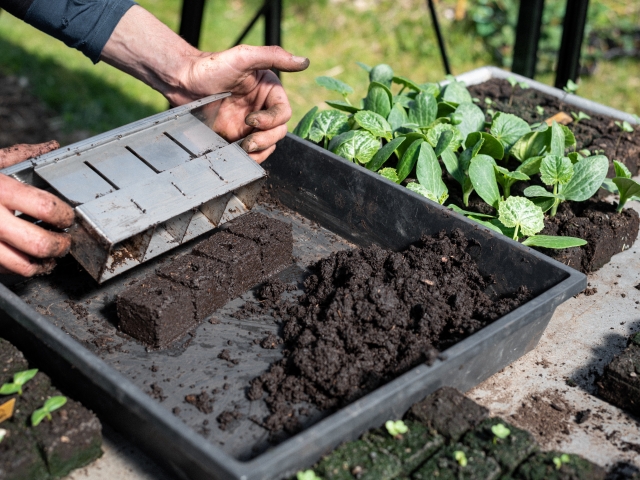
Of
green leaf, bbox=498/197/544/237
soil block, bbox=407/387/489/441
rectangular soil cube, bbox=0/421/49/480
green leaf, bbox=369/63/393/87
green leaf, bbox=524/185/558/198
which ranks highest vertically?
green leaf, bbox=369/63/393/87

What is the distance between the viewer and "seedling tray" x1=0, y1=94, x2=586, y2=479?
3.69 ft

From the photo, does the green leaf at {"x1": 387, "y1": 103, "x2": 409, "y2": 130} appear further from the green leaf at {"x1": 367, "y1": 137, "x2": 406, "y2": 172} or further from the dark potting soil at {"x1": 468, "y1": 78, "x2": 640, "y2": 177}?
the dark potting soil at {"x1": 468, "y1": 78, "x2": 640, "y2": 177}

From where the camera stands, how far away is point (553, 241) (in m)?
1.73

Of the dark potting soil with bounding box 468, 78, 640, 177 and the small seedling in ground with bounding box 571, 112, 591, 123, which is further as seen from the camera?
the small seedling in ground with bounding box 571, 112, 591, 123

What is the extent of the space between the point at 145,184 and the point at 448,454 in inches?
35.2

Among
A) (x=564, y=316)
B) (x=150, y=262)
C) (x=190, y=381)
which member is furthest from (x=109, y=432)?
(x=564, y=316)

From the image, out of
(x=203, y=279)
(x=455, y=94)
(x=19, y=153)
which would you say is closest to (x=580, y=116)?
(x=455, y=94)

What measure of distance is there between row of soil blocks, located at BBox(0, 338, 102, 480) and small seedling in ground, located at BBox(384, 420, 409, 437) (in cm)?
51

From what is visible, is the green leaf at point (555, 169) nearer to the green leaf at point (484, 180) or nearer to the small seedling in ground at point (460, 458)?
the green leaf at point (484, 180)

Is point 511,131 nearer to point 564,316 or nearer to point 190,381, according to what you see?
point 564,316

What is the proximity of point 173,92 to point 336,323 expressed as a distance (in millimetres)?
Answer: 977

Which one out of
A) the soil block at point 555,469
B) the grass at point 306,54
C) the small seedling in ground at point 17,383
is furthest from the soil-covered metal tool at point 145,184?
the grass at point 306,54

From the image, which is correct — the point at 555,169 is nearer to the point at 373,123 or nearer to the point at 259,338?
the point at 373,123

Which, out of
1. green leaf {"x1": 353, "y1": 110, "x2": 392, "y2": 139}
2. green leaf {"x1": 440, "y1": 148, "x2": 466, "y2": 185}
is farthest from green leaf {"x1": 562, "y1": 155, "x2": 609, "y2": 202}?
green leaf {"x1": 353, "y1": 110, "x2": 392, "y2": 139}
